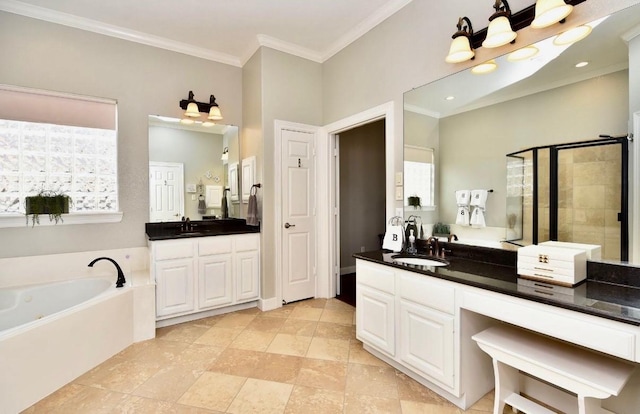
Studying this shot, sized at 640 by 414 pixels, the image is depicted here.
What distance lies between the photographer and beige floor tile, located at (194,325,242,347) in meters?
2.62

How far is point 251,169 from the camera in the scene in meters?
3.59

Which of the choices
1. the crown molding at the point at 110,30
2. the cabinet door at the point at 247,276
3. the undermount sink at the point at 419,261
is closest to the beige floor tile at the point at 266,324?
the cabinet door at the point at 247,276

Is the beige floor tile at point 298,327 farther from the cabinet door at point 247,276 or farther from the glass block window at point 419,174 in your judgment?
the glass block window at point 419,174

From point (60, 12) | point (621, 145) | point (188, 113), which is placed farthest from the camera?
point (188, 113)

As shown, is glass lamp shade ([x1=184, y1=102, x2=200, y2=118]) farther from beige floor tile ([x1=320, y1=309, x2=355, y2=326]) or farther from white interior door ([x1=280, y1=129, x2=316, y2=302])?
beige floor tile ([x1=320, y1=309, x2=355, y2=326])

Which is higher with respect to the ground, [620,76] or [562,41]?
[562,41]

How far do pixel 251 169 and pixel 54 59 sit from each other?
2093 mm

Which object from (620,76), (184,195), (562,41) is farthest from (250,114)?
(620,76)

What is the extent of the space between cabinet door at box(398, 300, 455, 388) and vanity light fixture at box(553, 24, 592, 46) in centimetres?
170

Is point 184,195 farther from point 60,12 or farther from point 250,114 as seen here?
point 60,12

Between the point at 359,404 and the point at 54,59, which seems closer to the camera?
the point at 359,404

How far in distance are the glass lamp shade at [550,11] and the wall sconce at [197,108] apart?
3.03 metres

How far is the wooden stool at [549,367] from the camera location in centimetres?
127

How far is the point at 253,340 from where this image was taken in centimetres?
265
